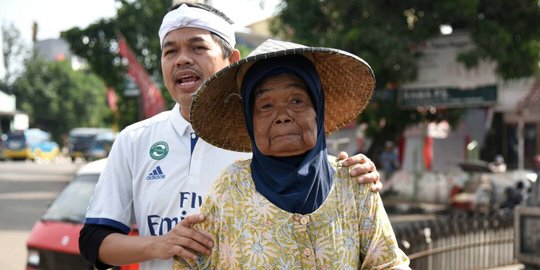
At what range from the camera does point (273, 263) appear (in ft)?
6.10

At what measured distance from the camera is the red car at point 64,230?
611cm

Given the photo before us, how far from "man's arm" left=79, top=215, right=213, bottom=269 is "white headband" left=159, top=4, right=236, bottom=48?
2.46ft

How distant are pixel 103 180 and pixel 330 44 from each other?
13.1m

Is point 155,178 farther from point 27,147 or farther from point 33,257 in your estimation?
point 27,147

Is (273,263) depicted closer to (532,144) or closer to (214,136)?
(214,136)

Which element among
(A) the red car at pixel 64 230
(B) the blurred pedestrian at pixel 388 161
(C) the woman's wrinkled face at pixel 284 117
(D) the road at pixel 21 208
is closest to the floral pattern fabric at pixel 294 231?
(C) the woman's wrinkled face at pixel 284 117

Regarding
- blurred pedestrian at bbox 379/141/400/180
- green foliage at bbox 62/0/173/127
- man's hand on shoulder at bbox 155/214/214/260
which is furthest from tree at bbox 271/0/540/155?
man's hand on shoulder at bbox 155/214/214/260

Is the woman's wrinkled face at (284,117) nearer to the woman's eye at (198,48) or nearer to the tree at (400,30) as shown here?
the woman's eye at (198,48)

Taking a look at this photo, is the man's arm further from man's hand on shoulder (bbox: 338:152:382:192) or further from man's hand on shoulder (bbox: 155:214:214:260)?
man's hand on shoulder (bbox: 338:152:382:192)

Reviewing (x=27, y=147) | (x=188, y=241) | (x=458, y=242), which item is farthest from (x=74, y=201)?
(x=27, y=147)

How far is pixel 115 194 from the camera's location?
2.36 meters

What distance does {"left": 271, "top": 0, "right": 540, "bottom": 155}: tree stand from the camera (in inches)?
561

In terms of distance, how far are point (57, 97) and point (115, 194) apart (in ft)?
205

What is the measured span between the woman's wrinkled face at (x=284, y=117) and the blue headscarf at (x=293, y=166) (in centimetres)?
2
